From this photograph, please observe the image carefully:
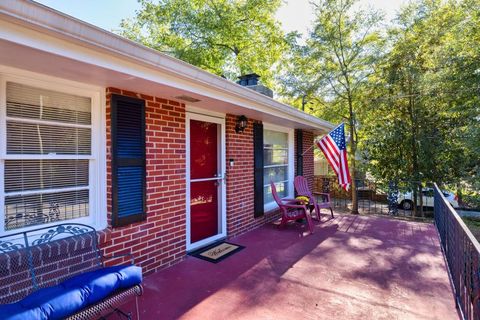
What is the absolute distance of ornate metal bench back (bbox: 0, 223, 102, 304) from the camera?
1.99m

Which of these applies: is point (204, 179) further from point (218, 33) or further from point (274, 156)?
point (218, 33)

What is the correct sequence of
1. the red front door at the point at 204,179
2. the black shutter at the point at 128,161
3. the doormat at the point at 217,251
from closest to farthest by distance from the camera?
1. the black shutter at the point at 128,161
2. the doormat at the point at 217,251
3. the red front door at the point at 204,179

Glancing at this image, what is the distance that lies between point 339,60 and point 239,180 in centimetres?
494

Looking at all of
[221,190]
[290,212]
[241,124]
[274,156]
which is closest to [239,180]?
[221,190]

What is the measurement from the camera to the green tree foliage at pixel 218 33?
1141cm

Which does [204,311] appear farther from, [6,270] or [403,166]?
[403,166]

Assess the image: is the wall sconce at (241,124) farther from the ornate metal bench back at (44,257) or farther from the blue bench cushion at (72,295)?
the blue bench cushion at (72,295)

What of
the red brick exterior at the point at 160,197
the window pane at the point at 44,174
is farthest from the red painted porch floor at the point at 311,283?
the window pane at the point at 44,174

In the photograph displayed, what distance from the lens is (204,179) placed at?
13.2ft

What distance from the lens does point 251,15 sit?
39.1ft

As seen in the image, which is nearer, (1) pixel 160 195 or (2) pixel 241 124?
(1) pixel 160 195

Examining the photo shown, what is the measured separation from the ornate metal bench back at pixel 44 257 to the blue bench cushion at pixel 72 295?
14.4 inches

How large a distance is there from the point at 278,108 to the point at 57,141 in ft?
10.3

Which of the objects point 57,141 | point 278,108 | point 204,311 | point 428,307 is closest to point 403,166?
point 278,108
